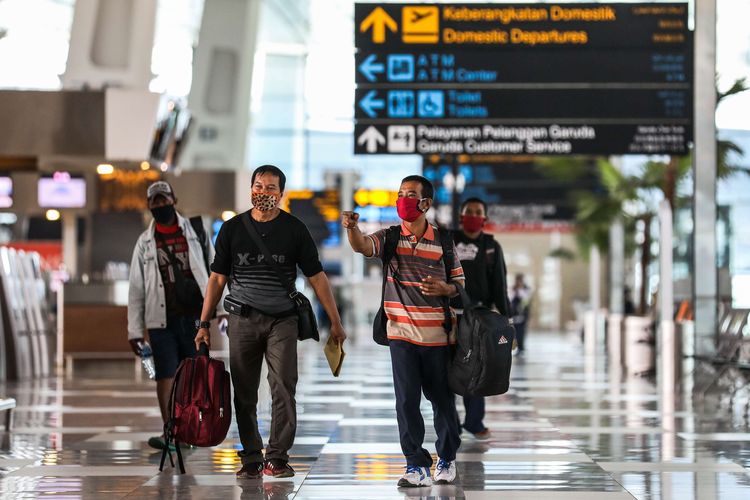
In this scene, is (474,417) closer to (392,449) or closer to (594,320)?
(392,449)

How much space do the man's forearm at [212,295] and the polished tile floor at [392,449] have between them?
937mm

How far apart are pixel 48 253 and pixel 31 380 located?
2078 cm

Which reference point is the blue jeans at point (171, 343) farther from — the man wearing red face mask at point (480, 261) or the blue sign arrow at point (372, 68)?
the blue sign arrow at point (372, 68)

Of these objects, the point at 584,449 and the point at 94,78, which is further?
the point at 94,78

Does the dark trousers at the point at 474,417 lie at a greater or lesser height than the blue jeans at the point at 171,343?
lesser

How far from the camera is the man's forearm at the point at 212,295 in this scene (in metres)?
7.63

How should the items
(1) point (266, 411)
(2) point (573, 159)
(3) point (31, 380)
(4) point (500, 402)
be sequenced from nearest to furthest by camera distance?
(1) point (266, 411) < (4) point (500, 402) < (3) point (31, 380) < (2) point (573, 159)

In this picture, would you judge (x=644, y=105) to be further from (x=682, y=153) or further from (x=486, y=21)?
(x=486, y=21)

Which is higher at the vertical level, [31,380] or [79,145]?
[79,145]

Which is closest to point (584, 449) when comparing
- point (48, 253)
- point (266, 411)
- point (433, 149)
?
point (266, 411)

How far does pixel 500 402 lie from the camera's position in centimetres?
1394

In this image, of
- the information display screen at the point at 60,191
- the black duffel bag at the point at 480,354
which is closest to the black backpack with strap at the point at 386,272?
the black duffel bag at the point at 480,354

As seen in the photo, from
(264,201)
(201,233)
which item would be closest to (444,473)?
(264,201)

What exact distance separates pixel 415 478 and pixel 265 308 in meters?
1.24
